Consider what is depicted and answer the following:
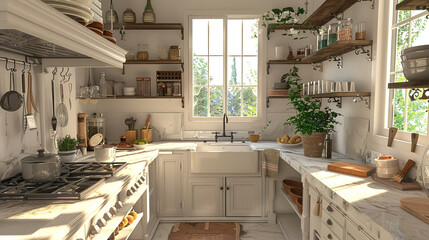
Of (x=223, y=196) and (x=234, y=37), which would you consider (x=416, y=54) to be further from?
(x=234, y=37)

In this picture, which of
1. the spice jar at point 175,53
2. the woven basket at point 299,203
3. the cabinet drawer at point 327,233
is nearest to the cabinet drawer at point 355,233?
the cabinet drawer at point 327,233

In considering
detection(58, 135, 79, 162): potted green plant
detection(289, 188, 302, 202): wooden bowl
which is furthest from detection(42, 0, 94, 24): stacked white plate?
detection(289, 188, 302, 202): wooden bowl

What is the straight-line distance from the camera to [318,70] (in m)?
3.81

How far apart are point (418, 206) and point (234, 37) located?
3128 millimetres

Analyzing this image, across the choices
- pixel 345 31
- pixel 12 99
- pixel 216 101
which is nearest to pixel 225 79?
pixel 216 101

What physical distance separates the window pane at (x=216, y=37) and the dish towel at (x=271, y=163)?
157cm

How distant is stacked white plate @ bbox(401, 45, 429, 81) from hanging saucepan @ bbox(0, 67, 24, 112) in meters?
2.31

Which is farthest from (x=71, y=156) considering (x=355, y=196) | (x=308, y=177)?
(x=355, y=196)

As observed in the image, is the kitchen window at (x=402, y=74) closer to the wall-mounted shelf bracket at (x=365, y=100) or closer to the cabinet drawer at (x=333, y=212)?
the wall-mounted shelf bracket at (x=365, y=100)

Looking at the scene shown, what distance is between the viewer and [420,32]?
2055 millimetres

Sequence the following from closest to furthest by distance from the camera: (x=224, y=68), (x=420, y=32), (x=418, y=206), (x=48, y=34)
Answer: (x=48, y=34)
(x=418, y=206)
(x=420, y=32)
(x=224, y=68)

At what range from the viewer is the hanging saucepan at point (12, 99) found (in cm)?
187

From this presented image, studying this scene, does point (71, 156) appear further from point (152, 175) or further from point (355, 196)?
point (355, 196)

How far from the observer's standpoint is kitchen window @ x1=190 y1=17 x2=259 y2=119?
4004 millimetres
